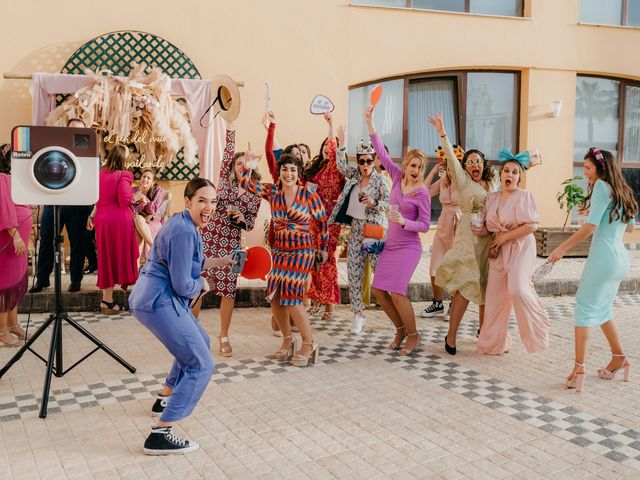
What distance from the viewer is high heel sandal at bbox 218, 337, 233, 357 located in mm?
5238

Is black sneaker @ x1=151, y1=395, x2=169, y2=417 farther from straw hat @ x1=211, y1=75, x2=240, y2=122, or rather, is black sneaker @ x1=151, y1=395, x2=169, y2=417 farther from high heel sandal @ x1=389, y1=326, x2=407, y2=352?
straw hat @ x1=211, y1=75, x2=240, y2=122

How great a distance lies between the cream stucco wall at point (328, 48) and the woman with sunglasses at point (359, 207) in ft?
13.0

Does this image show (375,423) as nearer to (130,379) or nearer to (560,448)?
(560,448)

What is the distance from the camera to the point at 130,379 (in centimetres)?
461

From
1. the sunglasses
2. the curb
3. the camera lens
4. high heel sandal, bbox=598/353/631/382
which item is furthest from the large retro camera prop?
high heel sandal, bbox=598/353/631/382

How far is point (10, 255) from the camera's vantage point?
5.16 m

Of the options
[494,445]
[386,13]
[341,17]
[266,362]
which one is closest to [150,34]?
[341,17]

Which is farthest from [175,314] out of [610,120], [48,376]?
[610,120]

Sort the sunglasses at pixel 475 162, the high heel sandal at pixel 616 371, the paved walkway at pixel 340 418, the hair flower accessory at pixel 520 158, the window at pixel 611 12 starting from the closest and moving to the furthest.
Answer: the paved walkway at pixel 340 418 → the high heel sandal at pixel 616 371 → the hair flower accessory at pixel 520 158 → the sunglasses at pixel 475 162 → the window at pixel 611 12

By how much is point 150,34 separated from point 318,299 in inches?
190

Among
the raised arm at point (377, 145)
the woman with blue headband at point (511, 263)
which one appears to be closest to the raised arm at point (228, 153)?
the raised arm at point (377, 145)

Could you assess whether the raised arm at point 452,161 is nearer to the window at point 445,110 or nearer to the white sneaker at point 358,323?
the white sneaker at point 358,323

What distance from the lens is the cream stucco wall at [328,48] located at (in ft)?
28.9

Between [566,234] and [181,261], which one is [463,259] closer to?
[181,261]
